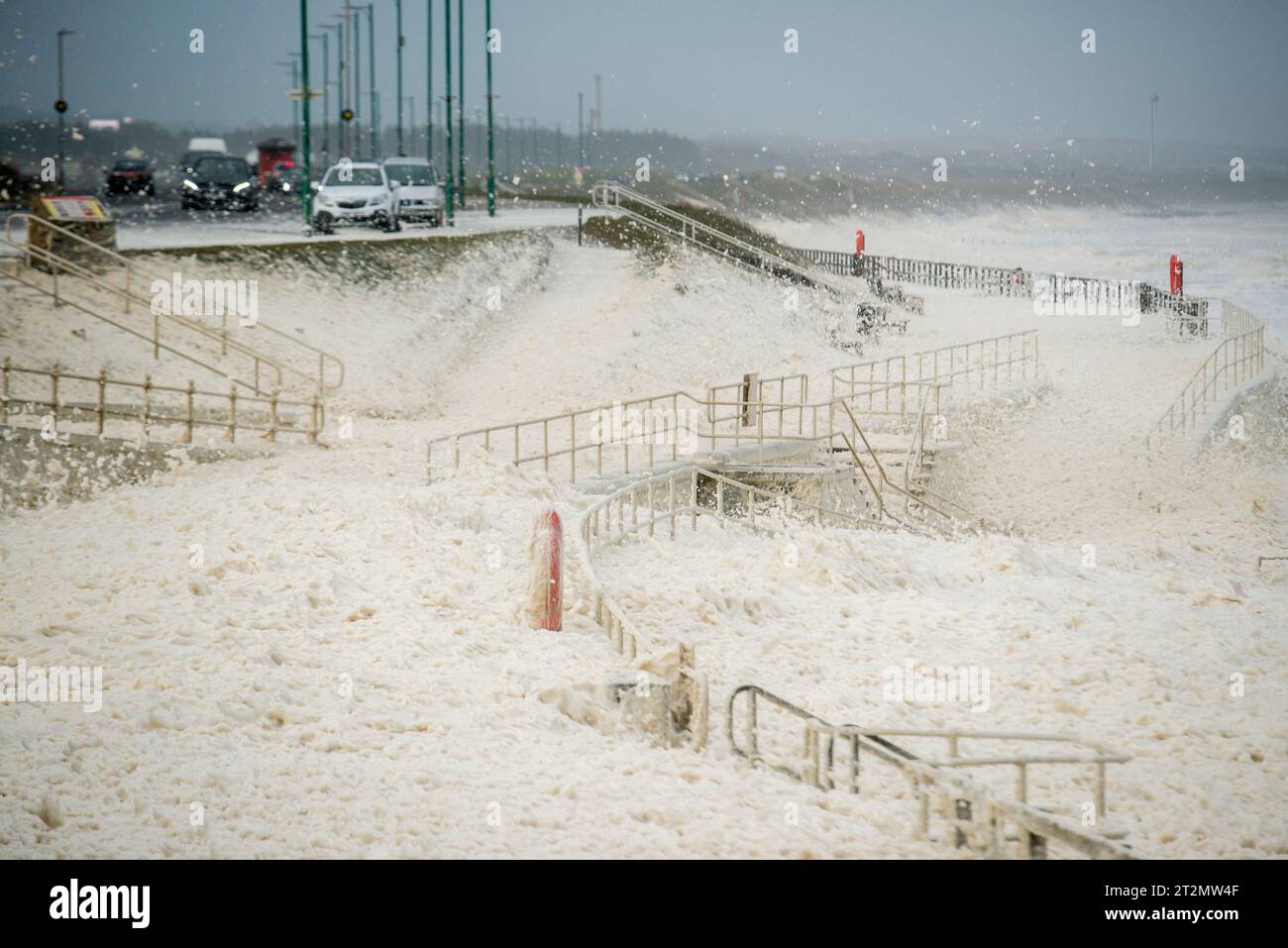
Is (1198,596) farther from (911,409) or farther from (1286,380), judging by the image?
(1286,380)

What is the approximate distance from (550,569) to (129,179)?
41906 millimetres

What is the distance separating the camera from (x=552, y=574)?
11.5 metres

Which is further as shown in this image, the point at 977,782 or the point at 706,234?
the point at 706,234

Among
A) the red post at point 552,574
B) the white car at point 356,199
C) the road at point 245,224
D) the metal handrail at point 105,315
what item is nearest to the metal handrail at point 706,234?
the road at point 245,224

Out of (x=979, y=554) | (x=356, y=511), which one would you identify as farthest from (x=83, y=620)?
(x=979, y=554)

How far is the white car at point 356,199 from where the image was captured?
32.6 meters

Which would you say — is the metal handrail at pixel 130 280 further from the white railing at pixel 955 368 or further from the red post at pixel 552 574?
the white railing at pixel 955 368

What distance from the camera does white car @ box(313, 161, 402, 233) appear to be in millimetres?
32625

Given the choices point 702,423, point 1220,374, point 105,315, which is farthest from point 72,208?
point 1220,374

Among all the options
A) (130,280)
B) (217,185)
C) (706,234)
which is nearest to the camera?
(130,280)

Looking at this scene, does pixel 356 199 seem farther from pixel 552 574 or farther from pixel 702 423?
pixel 552 574

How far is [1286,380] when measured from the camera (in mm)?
34750
